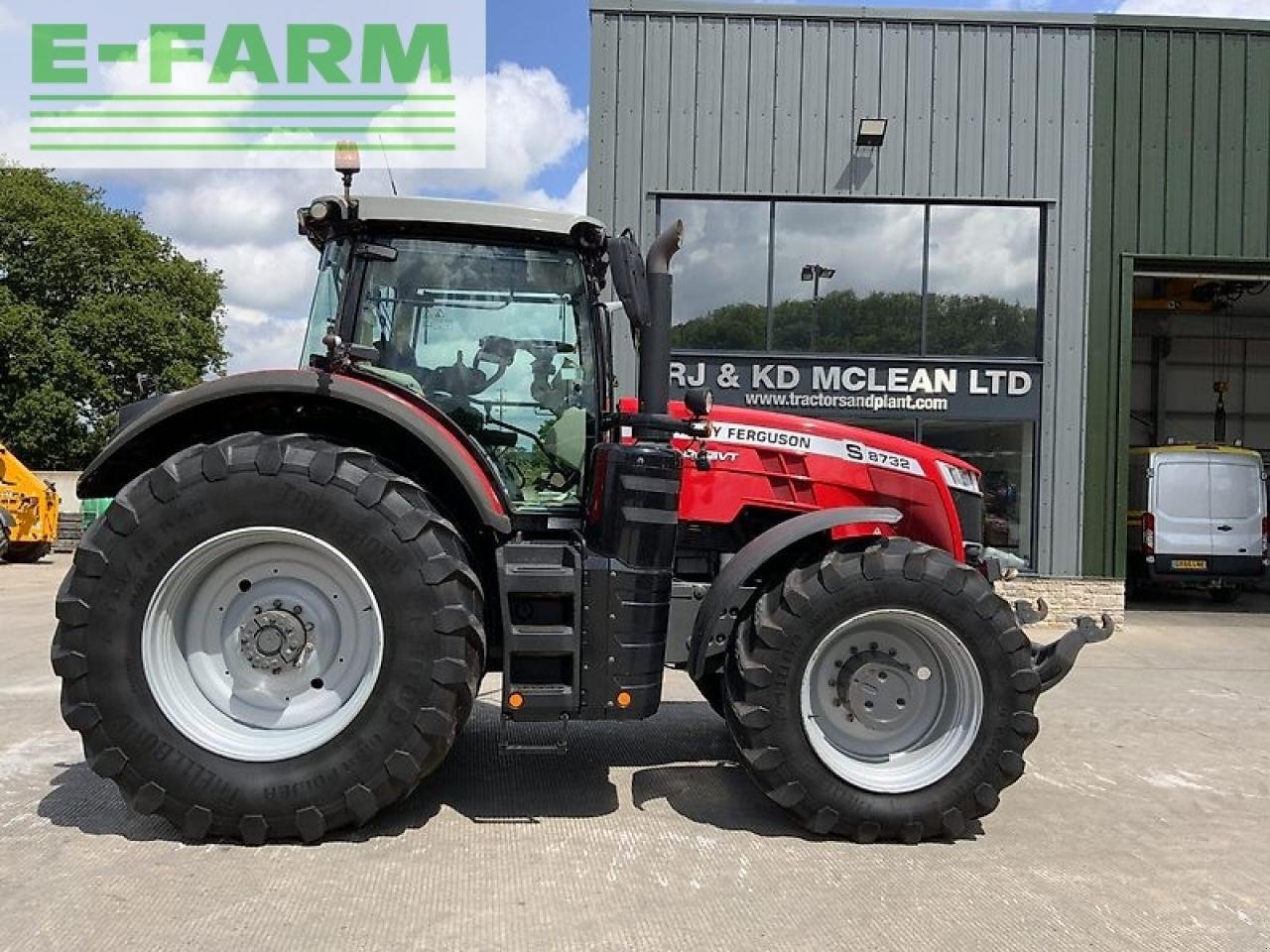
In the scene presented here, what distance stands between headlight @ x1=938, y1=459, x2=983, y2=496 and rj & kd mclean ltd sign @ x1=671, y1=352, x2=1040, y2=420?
19.6 feet

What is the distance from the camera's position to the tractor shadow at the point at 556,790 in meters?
3.88

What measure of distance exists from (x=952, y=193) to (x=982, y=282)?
3.36ft

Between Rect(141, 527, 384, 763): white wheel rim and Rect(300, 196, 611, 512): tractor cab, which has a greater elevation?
Rect(300, 196, 611, 512): tractor cab

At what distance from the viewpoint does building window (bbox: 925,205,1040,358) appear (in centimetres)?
1101

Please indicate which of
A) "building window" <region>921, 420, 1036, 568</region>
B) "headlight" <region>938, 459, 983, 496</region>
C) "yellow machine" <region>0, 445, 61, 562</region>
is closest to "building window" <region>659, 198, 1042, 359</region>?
"building window" <region>921, 420, 1036, 568</region>

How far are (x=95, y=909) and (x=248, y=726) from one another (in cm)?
82

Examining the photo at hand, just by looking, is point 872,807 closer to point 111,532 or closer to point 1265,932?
point 1265,932

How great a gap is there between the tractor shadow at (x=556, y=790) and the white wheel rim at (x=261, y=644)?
43cm

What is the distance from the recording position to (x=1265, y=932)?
3.18m

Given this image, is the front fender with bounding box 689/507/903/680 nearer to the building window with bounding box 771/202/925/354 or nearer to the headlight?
the headlight

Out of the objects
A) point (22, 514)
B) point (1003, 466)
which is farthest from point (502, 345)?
point (22, 514)

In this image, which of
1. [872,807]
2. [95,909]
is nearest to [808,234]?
[872,807]

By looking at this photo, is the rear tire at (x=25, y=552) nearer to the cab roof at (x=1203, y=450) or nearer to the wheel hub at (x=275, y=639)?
the wheel hub at (x=275, y=639)

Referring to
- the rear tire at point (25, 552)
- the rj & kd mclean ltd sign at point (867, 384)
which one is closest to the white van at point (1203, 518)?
the rj & kd mclean ltd sign at point (867, 384)
